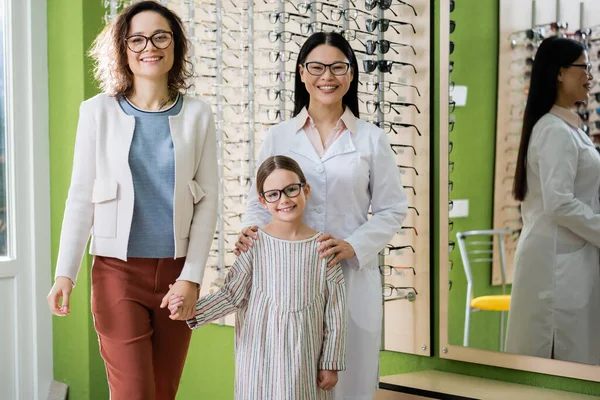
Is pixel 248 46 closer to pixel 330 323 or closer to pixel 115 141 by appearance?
pixel 115 141

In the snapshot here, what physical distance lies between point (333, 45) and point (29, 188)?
234 centimetres

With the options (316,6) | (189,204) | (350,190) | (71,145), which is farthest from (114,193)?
(71,145)

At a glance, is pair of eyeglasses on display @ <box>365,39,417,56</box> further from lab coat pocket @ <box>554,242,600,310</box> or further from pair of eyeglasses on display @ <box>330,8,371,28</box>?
lab coat pocket @ <box>554,242,600,310</box>

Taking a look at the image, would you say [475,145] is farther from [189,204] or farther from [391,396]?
[189,204]

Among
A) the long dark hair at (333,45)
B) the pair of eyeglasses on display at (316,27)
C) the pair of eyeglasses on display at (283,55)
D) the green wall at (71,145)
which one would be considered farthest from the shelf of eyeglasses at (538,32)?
the green wall at (71,145)

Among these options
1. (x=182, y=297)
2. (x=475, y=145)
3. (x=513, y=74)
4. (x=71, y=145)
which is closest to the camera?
(x=182, y=297)

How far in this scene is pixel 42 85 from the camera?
13.8 feet

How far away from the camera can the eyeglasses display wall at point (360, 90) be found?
3.01 m

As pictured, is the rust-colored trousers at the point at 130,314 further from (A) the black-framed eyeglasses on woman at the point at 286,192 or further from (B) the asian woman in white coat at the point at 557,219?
(B) the asian woman in white coat at the point at 557,219

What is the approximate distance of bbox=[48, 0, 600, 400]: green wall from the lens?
2.83 m

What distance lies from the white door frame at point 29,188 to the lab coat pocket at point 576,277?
8.78ft

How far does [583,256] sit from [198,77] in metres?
1.98

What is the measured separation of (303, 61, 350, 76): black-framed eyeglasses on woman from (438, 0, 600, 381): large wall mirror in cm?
63

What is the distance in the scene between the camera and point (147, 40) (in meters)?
2.27
